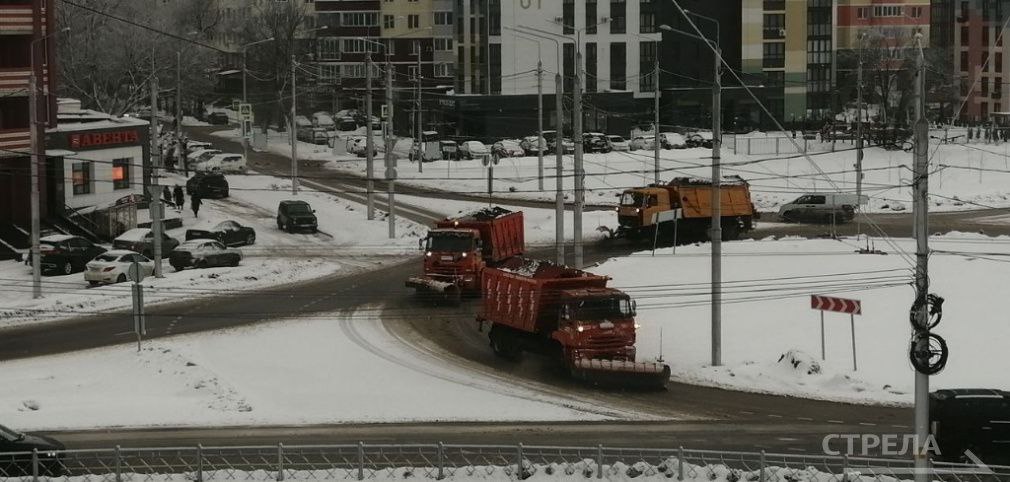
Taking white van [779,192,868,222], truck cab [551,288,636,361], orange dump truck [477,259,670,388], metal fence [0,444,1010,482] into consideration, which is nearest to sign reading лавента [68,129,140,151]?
white van [779,192,868,222]

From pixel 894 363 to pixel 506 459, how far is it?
44.7ft

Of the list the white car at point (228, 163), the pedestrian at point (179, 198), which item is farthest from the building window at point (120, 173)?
the white car at point (228, 163)

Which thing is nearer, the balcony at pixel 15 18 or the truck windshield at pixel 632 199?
the truck windshield at pixel 632 199

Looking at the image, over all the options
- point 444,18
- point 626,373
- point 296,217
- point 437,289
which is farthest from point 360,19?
point 626,373

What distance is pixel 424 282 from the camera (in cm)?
4488

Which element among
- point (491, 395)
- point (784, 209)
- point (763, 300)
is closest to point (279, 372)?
point (491, 395)

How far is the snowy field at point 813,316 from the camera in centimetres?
3484

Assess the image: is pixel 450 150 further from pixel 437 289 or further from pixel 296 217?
pixel 437 289

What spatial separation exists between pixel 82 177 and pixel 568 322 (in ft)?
111

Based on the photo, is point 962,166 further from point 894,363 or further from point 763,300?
point 894,363

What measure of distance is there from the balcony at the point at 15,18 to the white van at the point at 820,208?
1276 inches

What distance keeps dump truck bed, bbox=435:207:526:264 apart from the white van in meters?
18.5

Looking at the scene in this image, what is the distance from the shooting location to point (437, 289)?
44406 mm

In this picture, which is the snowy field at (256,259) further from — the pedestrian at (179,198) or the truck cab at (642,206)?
the truck cab at (642,206)
